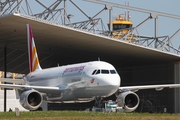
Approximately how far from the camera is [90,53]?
57.9 metres

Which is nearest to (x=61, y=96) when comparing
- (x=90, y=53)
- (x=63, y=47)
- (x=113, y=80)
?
(x=113, y=80)

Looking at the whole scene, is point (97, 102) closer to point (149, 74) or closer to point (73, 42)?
point (73, 42)

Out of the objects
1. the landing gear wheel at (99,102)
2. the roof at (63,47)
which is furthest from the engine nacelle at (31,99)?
the roof at (63,47)

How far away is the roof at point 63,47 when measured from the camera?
4325cm

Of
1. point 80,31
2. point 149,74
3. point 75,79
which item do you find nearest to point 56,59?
point 149,74

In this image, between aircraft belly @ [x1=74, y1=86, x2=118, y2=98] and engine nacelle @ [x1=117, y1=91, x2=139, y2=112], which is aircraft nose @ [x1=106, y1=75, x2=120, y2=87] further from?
engine nacelle @ [x1=117, y1=91, x2=139, y2=112]

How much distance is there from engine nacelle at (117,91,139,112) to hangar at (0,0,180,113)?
972cm

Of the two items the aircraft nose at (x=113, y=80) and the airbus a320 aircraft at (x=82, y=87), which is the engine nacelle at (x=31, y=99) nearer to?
the airbus a320 aircraft at (x=82, y=87)

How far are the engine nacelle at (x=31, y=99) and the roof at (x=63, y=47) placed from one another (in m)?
5.88

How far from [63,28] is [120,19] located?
4079cm

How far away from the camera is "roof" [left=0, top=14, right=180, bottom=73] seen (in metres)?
43.2

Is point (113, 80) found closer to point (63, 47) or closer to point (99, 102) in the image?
point (99, 102)

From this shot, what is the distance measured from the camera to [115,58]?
200 feet

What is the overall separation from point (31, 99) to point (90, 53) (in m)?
22.8
